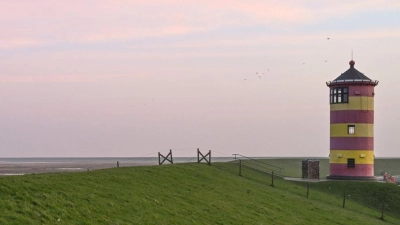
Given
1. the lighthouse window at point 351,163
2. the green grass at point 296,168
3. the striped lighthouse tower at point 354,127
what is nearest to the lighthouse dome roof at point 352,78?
the striped lighthouse tower at point 354,127

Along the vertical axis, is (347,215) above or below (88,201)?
below

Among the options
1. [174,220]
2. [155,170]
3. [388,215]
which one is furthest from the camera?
[388,215]

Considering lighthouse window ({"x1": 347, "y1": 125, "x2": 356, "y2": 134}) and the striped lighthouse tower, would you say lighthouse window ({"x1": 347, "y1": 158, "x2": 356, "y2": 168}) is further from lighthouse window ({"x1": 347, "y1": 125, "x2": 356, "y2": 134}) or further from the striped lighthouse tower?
lighthouse window ({"x1": 347, "y1": 125, "x2": 356, "y2": 134})

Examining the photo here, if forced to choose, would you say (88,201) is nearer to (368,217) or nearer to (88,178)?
(88,178)

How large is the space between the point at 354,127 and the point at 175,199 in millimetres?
27925

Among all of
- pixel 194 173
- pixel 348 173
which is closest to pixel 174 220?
pixel 194 173

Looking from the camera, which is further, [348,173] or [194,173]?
[348,173]

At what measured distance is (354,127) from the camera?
52.8m

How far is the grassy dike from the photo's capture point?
21391mm

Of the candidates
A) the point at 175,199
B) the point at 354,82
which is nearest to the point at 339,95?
the point at 354,82

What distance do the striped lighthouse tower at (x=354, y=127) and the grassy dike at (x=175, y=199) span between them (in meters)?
4.09

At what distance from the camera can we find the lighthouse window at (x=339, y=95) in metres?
53.1

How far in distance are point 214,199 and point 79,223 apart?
40.1 feet

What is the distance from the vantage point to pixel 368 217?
1554 inches
